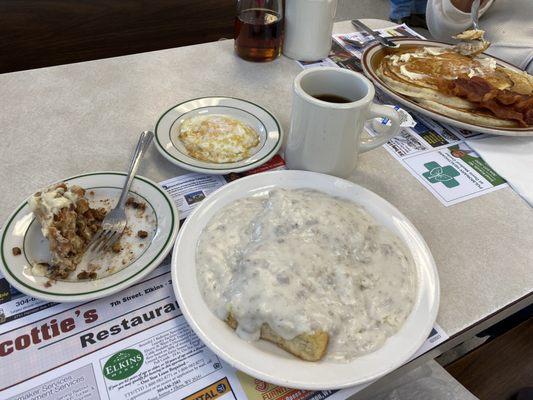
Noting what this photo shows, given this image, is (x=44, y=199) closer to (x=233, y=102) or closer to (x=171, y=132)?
(x=171, y=132)

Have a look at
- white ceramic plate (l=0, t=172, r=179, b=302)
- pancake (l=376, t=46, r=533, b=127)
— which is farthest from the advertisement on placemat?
white ceramic plate (l=0, t=172, r=179, b=302)

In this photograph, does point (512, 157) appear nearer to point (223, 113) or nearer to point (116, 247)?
point (223, 113)

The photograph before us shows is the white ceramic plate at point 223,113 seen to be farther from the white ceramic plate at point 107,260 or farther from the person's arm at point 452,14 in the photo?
the person's arm at point 452,14

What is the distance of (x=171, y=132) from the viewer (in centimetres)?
93

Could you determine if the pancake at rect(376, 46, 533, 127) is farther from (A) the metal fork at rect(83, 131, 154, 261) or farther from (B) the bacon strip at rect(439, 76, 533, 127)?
(A) the metal fork at rect(83, 131, 154, 261)

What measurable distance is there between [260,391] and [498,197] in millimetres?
687

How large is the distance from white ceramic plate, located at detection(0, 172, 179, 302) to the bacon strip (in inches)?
32.5

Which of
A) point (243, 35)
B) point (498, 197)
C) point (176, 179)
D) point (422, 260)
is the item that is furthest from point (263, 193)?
point (243, 35)

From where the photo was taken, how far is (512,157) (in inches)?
38.8

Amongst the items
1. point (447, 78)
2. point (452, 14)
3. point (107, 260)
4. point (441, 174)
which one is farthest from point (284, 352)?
point (452, 14)

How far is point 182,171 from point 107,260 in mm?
281

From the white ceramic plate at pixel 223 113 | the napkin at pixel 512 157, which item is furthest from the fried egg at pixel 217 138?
the napkin at pixel 512 157

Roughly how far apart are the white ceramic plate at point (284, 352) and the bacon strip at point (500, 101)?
0.50 m

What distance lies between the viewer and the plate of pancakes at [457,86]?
1021 millimetres
